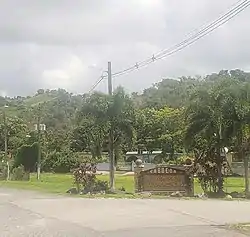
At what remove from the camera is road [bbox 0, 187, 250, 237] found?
→ 13.8 m

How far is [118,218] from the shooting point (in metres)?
16.6

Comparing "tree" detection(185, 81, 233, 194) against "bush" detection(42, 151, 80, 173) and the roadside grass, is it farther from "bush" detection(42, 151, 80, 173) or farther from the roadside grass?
"bush" detection(42, 151, 80, 173)

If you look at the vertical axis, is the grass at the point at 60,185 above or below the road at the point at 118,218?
above

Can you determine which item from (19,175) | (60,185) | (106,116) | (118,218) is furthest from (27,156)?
(118,218)

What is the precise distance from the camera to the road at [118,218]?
1379 centimetres

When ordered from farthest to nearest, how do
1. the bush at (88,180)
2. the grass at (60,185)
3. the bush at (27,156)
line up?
the bush at (27,156) < the grass at (60,185) < the bush at (88,180)

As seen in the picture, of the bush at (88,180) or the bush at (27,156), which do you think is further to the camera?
the bush at (27,156)

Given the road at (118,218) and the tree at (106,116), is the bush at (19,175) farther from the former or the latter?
the road at (118,218)

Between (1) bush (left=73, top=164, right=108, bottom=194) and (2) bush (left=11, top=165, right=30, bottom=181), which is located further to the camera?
(2) bush (left=11, top=165, right=30, bottom=181)

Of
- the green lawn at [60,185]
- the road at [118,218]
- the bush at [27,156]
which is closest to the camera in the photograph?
the road at [118,218]

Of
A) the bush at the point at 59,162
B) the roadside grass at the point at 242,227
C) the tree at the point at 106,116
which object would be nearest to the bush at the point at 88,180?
the tree at the point at 106,116

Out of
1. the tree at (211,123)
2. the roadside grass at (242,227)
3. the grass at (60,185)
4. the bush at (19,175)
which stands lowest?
the roadside grass at (242,227)

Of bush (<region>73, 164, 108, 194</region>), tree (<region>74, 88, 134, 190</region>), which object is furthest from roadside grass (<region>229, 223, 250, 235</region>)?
tree (<region>74, 88, 134, 190</region>)

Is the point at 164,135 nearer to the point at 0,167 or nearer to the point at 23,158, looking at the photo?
the point at 23,158
